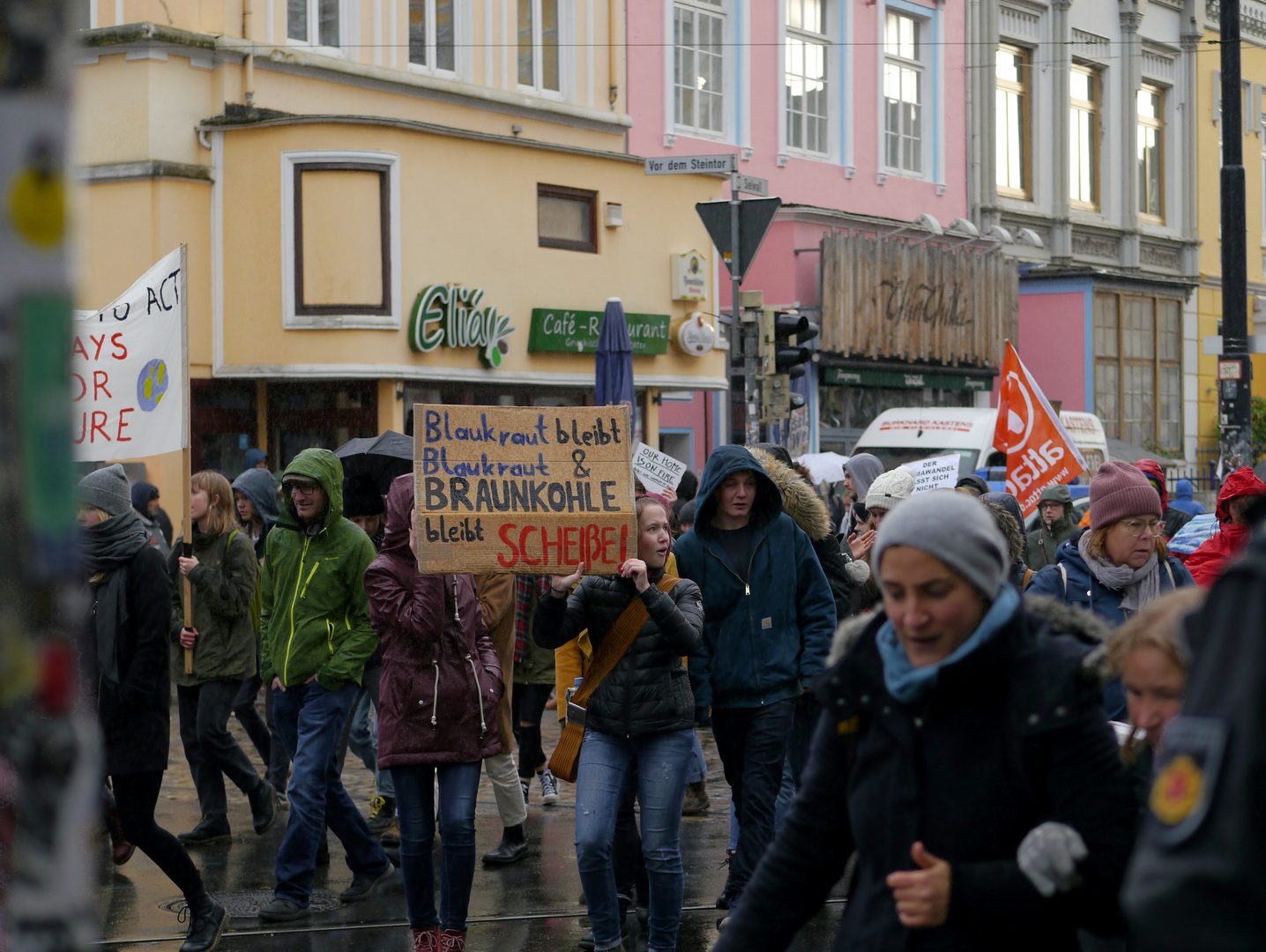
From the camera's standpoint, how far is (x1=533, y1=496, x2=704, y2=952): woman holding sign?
19.5 ft

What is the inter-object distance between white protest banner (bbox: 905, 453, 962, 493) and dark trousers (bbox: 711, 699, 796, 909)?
476 cm

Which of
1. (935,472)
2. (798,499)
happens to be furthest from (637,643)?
(935,472)

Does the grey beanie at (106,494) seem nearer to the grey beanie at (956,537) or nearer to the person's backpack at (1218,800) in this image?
A: the grey beanie at (956,537)

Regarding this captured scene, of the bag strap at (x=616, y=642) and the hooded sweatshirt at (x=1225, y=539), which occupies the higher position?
the hooded sweatshirt at (x=1225, y=539)

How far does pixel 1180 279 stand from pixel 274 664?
26381mm

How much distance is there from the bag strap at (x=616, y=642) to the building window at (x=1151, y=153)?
92.9 ft

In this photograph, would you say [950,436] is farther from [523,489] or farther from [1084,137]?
[523,489]

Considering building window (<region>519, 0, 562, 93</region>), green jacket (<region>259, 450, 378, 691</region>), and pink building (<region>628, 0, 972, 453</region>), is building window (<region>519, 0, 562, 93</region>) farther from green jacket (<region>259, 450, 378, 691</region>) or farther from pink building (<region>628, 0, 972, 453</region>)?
green jacket (<region>259, 450, 378, 691</region>)

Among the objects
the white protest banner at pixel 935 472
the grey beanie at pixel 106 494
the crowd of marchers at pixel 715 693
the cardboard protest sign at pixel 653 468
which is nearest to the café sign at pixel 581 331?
the cardboard protest sign at pixel 653 468

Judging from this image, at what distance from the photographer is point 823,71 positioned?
84.4ft

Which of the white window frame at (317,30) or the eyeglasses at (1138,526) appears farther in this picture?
the white window frame at (317,30)

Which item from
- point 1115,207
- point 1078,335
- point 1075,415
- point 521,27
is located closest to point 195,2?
point 521,27

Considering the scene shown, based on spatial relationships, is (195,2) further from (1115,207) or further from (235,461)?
(1115,207)

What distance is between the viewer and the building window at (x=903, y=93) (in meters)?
26.9
